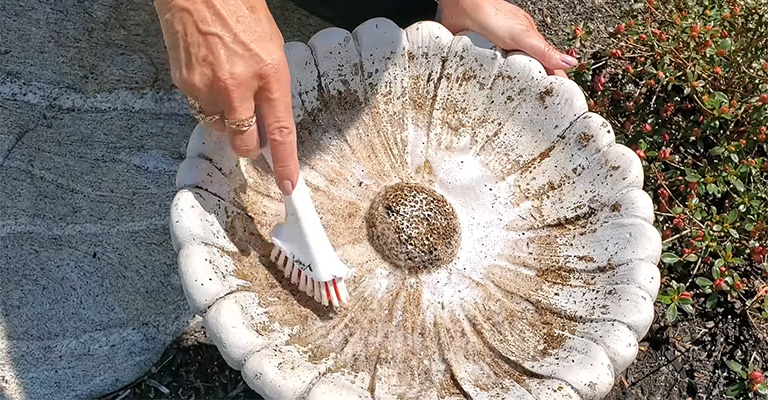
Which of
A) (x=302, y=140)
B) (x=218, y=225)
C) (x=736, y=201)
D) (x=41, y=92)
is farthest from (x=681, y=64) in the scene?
(x=41, y=92)

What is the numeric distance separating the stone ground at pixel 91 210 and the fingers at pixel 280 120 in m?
0.71

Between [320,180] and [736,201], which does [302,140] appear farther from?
[736,201]

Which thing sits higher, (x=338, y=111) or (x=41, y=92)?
(x=338, y=111)

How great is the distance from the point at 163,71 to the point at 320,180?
2.31 feet

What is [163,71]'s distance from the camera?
6.85ft

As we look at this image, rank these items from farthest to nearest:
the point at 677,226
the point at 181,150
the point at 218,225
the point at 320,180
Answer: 1. the point at 181,150
2. the point at 677,226
3. the point at 320,180
4. the point at 218,225

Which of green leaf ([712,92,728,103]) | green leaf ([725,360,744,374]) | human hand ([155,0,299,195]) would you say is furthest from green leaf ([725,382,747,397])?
human hand ([155,0,299,195])

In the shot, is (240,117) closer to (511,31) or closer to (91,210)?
(511,31)

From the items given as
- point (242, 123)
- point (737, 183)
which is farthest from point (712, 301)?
point (242, 123)

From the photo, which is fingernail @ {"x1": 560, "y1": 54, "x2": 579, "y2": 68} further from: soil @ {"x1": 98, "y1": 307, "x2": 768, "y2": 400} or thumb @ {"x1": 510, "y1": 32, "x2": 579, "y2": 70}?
soil @ {"x1": 98, "y1": 307, "x2": 768, "y2": 400}

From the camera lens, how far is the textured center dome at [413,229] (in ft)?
5.11

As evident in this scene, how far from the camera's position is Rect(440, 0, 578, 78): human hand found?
169 cm

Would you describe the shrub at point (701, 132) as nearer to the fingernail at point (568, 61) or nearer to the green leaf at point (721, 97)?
the green leaf at point (721, 97)

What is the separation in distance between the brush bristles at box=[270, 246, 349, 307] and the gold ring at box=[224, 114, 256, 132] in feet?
0.96
